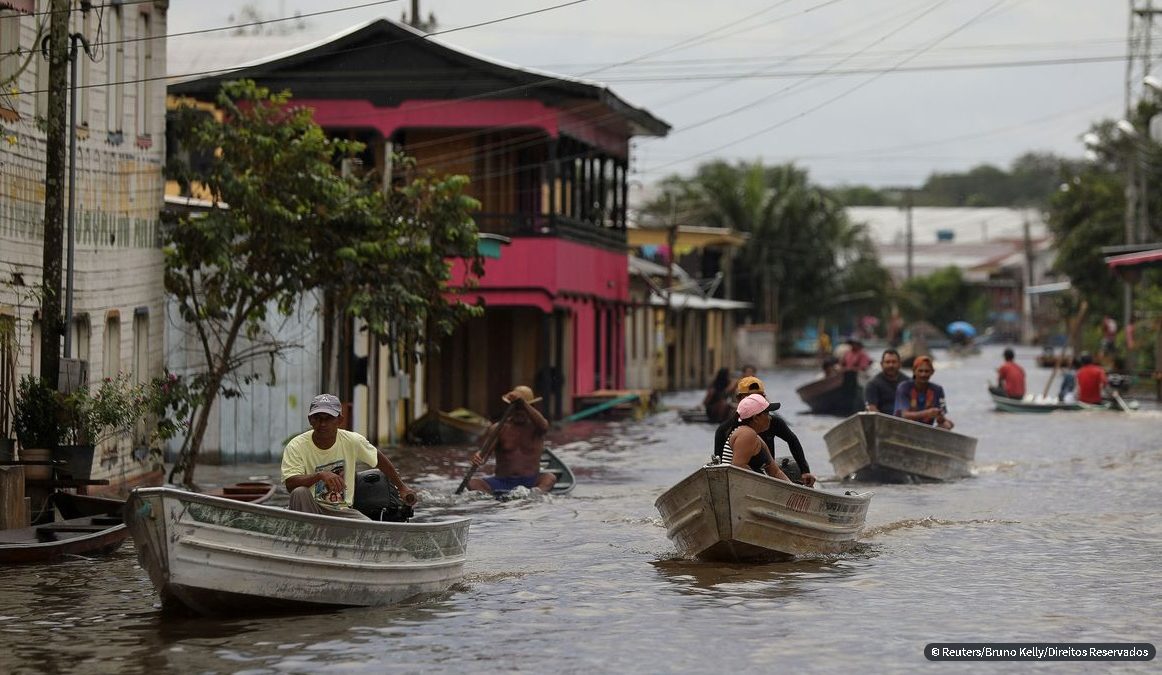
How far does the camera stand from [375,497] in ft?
45.3

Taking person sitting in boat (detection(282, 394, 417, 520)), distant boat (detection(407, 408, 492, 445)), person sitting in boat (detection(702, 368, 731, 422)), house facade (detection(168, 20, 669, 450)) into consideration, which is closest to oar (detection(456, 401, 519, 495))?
person sitting in boat (detection(282, 394, 417, 520))

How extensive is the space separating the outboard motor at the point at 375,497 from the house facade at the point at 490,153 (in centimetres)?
1815

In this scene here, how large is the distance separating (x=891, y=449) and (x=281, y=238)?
7.98 meters

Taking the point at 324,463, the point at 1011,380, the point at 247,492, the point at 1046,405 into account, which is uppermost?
the point at 1011,380

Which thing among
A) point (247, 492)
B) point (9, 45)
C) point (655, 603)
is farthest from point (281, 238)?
point (655, 603)

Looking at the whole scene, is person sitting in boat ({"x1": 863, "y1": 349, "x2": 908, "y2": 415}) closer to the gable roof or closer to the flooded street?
the flooded street

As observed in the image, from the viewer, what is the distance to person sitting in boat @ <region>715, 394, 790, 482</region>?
15.7 meters

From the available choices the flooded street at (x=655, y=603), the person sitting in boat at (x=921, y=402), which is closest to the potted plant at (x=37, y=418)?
the flooded street at (x=655, y=603)

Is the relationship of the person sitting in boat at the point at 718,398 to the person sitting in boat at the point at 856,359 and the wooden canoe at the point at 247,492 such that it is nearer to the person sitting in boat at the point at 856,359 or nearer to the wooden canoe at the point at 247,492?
the person sitting in boat at the point at 856,359

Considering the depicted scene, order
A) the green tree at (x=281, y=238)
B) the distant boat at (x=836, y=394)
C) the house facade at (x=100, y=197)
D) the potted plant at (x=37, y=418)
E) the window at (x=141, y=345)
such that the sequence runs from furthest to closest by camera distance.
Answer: the distant boat at (x=836, y=394) → the window at (x=141, y=345) → the green tree at (x=281, y=238) → the house facade at (x=100, y=197) → the potted plant at (x=37, y=418)

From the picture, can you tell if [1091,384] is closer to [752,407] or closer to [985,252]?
[752,407]

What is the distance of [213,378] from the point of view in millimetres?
22938

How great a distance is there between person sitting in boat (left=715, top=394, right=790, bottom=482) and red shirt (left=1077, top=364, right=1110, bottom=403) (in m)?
27.1

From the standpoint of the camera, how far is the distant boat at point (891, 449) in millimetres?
23844
